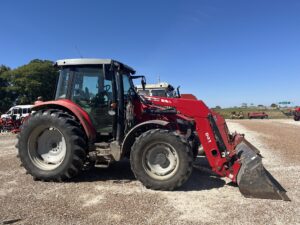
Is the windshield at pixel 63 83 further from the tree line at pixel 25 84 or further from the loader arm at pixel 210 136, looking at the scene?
the tree line at pixel 25 84

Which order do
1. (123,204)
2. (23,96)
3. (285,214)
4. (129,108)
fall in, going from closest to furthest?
(285,214)
(123,204)
(129,108)
(23,96)

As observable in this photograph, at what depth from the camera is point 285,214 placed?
4.45 metres

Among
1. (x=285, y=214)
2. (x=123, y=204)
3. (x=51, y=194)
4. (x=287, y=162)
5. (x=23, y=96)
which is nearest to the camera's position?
(x=285, y=214)

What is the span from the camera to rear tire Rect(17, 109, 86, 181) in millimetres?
6242

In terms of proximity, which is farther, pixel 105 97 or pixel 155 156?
pixel 105 97

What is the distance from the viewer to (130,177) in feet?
22.4

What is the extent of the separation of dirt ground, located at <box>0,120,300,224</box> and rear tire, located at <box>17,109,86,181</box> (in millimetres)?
270

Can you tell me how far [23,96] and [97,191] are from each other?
130 feet

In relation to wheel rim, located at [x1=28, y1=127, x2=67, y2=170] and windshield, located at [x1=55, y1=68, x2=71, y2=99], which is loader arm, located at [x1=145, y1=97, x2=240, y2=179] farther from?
wheel rim, located at [x1=28, y1=127, x2=67, y2=170]

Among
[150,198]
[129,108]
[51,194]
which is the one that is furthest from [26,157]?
[150,198]

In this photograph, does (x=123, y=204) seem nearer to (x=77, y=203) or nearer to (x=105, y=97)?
(x=77, y=203)

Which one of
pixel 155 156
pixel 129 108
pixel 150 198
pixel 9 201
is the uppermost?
pixel 129 108

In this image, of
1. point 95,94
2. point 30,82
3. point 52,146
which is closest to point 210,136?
point 95,94

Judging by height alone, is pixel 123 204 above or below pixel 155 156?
below
